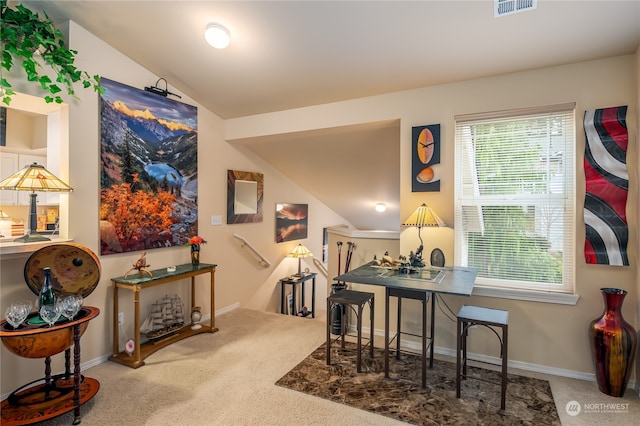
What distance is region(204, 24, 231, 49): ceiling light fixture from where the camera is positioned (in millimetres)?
2580

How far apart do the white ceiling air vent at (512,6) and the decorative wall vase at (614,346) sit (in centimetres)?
207

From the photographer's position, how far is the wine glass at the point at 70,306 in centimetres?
218

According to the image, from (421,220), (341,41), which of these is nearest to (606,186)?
(421,220)

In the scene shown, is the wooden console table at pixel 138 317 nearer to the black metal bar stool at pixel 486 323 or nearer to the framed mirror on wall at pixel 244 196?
the framed mirror on wall at pixel 244 196

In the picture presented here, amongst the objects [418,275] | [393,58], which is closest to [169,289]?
[418,275]

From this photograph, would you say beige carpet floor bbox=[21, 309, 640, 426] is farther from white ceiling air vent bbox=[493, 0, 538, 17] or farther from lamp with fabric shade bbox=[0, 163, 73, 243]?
white ceiling air vent bbox=[493, 0, 538, 17]

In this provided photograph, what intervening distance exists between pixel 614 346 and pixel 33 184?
4.35 metres

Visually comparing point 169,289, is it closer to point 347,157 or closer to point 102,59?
point 102,59

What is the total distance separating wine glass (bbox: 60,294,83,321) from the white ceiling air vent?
3.39 m

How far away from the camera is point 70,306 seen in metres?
2.21

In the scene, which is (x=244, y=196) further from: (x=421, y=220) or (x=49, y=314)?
(x=49, y=314)

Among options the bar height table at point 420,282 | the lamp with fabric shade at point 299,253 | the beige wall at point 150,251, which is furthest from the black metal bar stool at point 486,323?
the lamp with fabric shade at point 299,253

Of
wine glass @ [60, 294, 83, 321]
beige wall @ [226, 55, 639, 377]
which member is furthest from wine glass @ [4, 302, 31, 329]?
beige wall @ [226, 55, 639, 377]

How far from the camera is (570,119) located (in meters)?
2.77
